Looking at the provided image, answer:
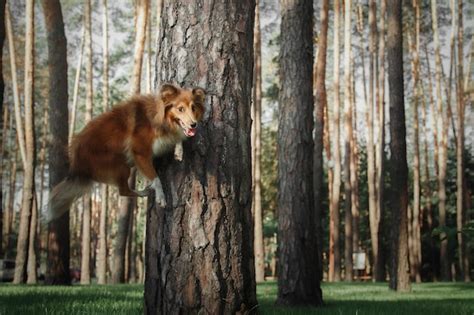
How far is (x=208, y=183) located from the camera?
3881mm

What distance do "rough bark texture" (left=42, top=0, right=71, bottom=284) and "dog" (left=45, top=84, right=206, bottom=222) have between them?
35.4 ft

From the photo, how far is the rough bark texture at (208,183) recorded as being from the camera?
3.80m

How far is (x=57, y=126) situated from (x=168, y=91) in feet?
40.3

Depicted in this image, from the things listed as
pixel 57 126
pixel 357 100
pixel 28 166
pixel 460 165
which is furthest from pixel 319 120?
pixel 357 100

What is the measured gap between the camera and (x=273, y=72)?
3356cm

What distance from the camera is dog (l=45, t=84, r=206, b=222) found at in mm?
3910

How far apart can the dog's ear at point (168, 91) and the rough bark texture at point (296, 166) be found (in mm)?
5381

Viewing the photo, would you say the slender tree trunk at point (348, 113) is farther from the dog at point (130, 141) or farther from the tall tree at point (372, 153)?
the dog at point (130, 141)

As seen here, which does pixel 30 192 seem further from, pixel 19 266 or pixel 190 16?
pixel 190 16

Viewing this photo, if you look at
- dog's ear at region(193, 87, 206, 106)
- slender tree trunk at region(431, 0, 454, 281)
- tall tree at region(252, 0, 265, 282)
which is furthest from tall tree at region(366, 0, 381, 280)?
dog's ear at region(193, 87, 206, 106)

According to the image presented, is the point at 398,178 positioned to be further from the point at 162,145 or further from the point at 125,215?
the point at 162,145

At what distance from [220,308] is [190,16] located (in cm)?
201

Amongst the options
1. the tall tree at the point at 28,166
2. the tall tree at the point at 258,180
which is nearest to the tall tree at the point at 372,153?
the tall tree at the point at 258,180

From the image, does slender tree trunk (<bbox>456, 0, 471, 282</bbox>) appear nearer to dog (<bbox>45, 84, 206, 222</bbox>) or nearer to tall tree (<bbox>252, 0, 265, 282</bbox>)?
tall tree (<bbox>252, 0, 265, 282</bbox>)
